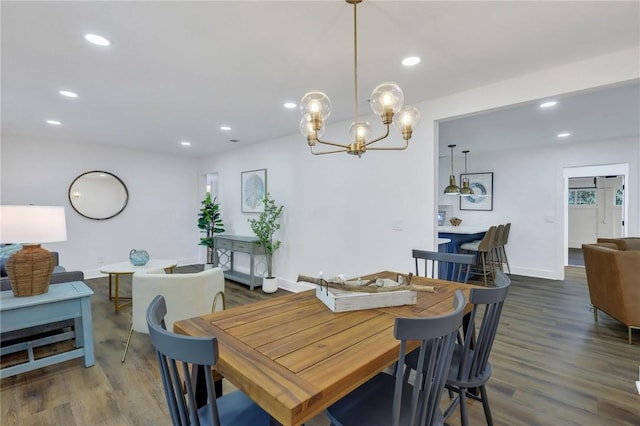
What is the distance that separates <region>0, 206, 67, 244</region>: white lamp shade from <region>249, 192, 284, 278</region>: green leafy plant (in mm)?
2698

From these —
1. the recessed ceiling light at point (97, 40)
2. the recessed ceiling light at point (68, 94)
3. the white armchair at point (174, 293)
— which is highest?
the recessed ceiling light at point (68, 94)

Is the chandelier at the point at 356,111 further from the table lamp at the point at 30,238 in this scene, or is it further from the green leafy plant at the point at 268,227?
the green leafy plant at the point at 268,227

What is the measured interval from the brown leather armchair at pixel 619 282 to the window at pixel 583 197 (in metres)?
7.44

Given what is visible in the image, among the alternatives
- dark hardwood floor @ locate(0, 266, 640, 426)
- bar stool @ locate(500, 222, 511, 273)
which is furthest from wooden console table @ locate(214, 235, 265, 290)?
bar stool @ locate(500, 222, 511, 273)

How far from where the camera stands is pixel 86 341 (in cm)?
246

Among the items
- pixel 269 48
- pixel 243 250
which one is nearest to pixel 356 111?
pixel 269 48

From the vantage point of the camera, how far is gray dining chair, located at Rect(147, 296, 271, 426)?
0.83m

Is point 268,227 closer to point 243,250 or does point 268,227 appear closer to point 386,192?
point 243,250

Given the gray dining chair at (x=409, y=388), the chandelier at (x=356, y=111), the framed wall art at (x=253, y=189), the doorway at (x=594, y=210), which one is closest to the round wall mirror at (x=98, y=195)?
the framed wall art at (x=253, y=189)

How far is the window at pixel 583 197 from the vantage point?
8828mm

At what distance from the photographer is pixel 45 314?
2.30 metres

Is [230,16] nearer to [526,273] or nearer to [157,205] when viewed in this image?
[157,205]

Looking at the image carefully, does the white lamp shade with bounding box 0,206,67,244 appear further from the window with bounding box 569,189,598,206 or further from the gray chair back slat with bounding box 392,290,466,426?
the window with bounding box 569,189,598,206

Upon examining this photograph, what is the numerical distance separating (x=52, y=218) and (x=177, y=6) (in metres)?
1.89
